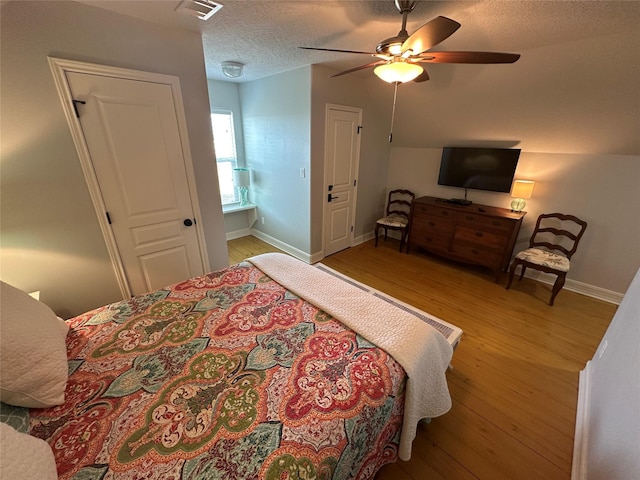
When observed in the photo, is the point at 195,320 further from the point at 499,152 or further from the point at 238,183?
the point at 499,152

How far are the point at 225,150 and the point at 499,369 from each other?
432cm

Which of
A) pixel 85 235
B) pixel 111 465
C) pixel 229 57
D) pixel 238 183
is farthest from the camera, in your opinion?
pixel 238 183

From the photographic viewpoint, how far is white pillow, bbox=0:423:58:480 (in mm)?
595

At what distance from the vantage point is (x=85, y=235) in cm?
184

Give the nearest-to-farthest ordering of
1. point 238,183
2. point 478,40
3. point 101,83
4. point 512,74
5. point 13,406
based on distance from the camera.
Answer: point 13,406
point 101,83
point 478,40
point 512,74
point 238,183

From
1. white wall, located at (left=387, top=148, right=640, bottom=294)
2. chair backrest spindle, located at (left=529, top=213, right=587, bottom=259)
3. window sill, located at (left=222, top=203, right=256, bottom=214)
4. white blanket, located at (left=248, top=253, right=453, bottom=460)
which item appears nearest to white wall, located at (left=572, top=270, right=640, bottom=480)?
white blanket, located at (left=248, top=253, right=453, bottom=460)

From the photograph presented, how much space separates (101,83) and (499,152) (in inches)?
153

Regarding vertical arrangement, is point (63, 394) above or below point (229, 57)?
below

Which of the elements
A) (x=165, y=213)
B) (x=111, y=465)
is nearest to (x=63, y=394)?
(x=111, y=465)

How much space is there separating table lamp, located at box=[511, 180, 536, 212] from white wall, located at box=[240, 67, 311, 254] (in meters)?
2.47

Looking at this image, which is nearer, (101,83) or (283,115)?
(101,83)

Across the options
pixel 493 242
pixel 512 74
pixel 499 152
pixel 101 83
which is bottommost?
pixel 493 242

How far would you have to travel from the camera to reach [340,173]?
11.7ft

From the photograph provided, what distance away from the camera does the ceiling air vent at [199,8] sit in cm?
155
